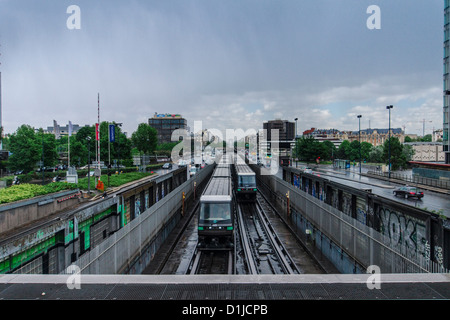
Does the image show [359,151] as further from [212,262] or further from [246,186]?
[212,262]

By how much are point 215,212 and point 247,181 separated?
→ 16079mm

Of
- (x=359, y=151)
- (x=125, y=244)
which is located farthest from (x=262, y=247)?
(x=359, y=151)

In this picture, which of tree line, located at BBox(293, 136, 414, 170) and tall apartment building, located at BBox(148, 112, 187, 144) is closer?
tree line, located at BBox(293, 136, 414, 170)

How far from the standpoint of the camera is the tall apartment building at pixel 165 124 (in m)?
192

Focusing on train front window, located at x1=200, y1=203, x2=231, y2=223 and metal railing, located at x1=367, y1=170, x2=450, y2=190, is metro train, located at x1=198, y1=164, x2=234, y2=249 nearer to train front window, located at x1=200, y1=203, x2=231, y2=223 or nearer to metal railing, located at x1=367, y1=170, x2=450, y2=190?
train front window, located at x1=200, y1=203, x2=231, y2=223

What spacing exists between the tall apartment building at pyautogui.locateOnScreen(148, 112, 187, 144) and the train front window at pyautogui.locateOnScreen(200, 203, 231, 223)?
178318 mm

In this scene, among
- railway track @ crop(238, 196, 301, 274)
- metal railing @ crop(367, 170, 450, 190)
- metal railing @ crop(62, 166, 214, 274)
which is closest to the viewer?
metal railing @ crop(62, 166, 214, 274)

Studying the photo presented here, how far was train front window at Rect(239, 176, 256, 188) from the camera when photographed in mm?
32594

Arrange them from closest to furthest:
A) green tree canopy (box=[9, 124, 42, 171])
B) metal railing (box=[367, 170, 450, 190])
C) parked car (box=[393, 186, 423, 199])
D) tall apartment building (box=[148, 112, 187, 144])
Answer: parked car (box=[393, 186, 423, 199]) < metal railing (box=[367, 170, 450, 190]) < green tree canopy (box=[9, 124, 42, 171]) < tall apartment building (box=[148, 112, 187, 144])

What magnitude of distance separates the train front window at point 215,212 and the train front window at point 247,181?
15.4 metres

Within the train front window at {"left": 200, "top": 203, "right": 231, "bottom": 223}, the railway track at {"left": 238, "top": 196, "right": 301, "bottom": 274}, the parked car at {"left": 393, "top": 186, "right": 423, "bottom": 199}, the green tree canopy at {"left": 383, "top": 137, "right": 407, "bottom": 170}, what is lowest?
the railway track at {"left": 238, "top": 196, "right": 301, "bottom": 274}

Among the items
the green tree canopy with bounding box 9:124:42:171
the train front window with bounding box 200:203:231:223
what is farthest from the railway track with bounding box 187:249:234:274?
the green tree canopy with bounding box 9:124:42:171

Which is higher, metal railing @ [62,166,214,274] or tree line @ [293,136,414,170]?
tree line @ [293,136,414,170]
